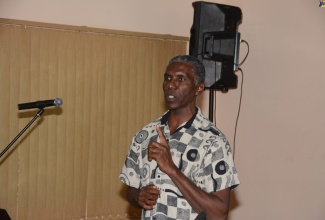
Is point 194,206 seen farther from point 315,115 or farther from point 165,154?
point 315,115

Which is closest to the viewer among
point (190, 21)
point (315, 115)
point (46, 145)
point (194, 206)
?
point (194, 206)

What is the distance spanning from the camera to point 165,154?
1.94 m

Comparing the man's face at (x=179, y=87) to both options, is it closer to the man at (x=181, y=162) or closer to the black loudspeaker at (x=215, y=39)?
the man at (x=181, y=162)

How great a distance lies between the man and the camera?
193cm

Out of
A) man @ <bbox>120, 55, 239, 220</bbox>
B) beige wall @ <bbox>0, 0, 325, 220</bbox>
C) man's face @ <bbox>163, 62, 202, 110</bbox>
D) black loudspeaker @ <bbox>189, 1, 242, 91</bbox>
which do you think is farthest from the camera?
black loudspeaker @ <bbox>189, 1, 242, 91</bbox>

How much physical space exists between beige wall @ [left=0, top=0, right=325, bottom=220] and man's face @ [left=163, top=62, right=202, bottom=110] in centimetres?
161

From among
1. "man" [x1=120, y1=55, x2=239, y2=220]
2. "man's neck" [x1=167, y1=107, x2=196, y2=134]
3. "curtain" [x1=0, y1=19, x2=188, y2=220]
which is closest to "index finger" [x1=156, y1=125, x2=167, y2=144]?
"man" [x1=120, y1=55, x2=239, y2=220]

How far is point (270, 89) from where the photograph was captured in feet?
12.6

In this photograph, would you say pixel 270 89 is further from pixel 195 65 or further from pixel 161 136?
pixel 161 136

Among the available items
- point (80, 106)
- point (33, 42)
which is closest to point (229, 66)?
point (80, 106)

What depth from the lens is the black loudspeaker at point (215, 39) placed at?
144 inches

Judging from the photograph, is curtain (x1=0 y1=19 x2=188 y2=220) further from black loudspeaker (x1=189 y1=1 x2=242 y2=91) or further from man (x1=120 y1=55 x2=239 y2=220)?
man (x1=120 y1=55 x2=239 y2=220)

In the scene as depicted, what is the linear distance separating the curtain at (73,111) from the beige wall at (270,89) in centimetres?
15

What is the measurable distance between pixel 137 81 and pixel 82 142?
74 cm
